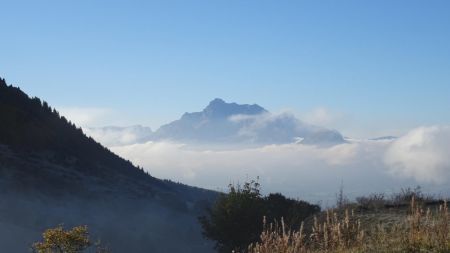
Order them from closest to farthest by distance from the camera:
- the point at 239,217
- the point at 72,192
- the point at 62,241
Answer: the point at 62,241, the point at 239,217, the point at 72,192

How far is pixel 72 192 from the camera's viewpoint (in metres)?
88.0

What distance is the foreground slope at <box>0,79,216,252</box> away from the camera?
74375 mm

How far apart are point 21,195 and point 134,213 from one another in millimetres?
18837

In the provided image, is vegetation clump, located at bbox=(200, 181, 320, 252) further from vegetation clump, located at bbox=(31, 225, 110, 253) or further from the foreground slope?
the foreground slope

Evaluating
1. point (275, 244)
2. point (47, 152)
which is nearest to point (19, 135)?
point (47, 152)

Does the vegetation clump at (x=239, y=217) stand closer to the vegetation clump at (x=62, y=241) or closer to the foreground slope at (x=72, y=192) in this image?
the vegetation clump at (x=62, y=241)

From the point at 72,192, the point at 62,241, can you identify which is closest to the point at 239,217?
the point at 62,241

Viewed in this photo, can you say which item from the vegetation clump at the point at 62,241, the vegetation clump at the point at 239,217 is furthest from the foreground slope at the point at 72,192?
the vegetation clump at the point at 62,241

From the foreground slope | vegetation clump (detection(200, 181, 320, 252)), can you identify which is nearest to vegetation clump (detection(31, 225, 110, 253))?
vegetation clump (detection(200, 181, 320, 252))

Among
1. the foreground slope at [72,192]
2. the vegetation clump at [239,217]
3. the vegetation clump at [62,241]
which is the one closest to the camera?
the vegetation clump at [62,241]

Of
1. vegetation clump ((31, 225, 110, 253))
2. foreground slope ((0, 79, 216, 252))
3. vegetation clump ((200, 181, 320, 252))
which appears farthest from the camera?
foreground slope ((0, 79, 216, 252))

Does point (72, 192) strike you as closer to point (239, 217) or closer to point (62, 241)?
point (239, 217)

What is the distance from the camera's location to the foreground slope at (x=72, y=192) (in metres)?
74.4

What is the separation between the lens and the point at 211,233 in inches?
1283
